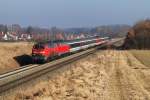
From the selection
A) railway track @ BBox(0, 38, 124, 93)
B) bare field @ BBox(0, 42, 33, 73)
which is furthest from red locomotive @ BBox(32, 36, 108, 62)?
railway track @ BBox(0, 38, 124, 93)

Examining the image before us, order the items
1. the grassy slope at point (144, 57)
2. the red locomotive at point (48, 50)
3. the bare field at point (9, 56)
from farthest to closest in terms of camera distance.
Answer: the grassy slope at point (144, 57), the red locomotive at point (48, 50), the bare field at point (9, 56)

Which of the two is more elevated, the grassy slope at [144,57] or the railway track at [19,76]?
the railway track at [19,76]

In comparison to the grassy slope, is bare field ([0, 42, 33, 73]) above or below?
above

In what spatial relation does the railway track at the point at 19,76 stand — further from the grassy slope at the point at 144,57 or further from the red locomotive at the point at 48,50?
the grassy slope at the point at 144,57

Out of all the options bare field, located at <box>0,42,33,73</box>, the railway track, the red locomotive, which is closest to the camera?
the railway track

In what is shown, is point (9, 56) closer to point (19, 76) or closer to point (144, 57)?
point (19, 76)

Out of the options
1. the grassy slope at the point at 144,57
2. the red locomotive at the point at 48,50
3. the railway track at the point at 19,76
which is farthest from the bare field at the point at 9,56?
the grassy slope at the point at 144,57

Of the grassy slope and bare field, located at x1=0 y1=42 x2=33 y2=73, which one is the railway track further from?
the grassy slope

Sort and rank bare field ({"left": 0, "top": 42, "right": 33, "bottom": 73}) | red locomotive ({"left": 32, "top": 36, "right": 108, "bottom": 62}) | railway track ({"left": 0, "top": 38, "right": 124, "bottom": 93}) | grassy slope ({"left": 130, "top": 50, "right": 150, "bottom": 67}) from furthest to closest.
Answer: grassy slope ({"left": 130, "top": 50, "right": 150, "bottom": 67}) < red locomotive ({"left": 32, "top": 36, "right": 108, "bottom": 62}) < bare field ({"left": 0, "top": 42, "right": 33, "bottom": 73}) < railway track ({"left": 0, "top": 38, "right": 124, "bottom": 93})

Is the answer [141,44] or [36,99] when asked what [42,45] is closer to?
[36,99]

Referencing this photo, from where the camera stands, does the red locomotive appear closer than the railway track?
No

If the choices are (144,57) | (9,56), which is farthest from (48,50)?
(144,57)

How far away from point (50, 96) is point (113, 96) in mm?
3404

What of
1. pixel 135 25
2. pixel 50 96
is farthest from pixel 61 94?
pixel 135 25
